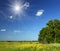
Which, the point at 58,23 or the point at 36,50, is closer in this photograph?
the point at 36,50

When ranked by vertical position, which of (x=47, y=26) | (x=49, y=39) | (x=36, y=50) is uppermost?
(x=47, y=26)

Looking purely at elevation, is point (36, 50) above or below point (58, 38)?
below

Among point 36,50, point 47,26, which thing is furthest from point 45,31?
point 36,50

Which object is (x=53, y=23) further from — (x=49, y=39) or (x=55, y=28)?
(x=49, y=39)

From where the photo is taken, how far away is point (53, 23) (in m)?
60.6

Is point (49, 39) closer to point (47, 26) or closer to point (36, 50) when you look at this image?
point (47, 26)

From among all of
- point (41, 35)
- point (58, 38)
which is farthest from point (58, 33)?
point (41, 35)

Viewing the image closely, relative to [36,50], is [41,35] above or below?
above

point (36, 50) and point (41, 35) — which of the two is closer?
point (36, 50)

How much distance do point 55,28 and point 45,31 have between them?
122 inches

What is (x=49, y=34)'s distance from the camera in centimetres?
5941

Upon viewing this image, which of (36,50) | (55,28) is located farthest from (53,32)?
(36,50)

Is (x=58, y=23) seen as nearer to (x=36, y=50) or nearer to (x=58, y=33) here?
(x=58, y=33)

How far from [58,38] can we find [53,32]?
2.55m
